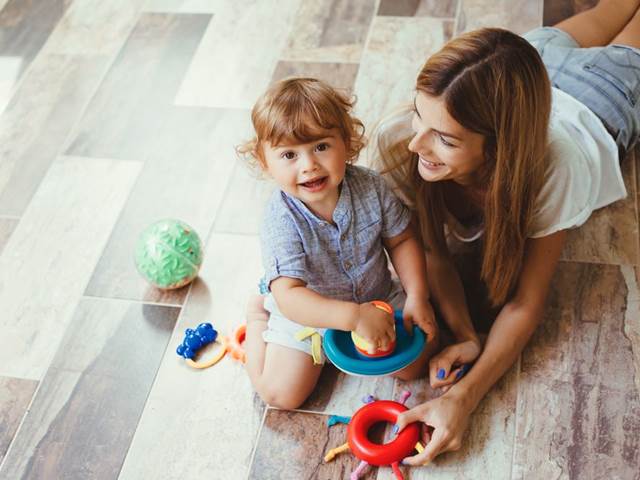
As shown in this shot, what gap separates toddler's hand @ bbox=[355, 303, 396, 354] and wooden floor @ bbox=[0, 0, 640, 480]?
0.63 ft

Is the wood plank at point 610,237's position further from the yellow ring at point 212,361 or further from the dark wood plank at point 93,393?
the dark wood plank at point 93,393

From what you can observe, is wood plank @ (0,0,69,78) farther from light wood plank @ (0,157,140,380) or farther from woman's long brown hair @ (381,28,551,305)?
woman's long brown hair @ (381,28,551,305)

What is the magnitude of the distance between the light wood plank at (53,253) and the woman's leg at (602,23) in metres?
1.09

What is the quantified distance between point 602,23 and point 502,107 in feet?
2.67

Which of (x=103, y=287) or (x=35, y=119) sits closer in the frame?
(x=103, y=287)

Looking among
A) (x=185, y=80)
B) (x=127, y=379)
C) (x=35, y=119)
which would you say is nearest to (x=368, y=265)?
(x=127, y=379)

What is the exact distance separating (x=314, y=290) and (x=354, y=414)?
23cm

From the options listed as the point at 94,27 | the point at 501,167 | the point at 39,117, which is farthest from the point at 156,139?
the point at 501,167

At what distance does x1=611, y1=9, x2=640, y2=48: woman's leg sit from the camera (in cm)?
179

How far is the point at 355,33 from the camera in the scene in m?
2.23

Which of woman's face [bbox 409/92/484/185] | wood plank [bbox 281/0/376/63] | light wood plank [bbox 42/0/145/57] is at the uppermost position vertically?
woman's face [bbox 409/92/484/185]

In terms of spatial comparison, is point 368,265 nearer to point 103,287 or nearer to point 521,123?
point 521,123

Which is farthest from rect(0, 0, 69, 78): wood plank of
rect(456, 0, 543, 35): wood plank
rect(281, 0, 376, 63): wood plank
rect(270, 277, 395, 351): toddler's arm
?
rect(270, 277, 395, 351): toddler's arm

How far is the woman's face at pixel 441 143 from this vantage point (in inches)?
48.9
